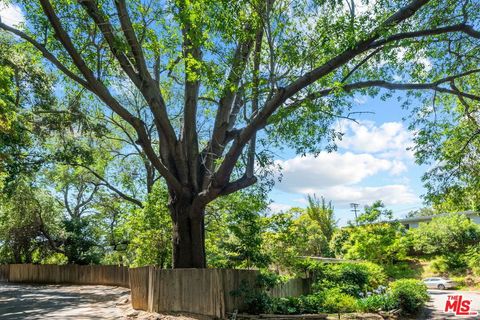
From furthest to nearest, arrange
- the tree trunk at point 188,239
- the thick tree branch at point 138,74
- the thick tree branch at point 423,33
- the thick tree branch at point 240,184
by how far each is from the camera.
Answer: the tree trunk at point 188,239
the thick tree branch at point 240,184
the thick tree branch at point 138,74
the thick tree branch at point 423,33

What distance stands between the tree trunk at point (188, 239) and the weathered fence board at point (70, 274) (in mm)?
12671

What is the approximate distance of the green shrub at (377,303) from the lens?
12.7 metres

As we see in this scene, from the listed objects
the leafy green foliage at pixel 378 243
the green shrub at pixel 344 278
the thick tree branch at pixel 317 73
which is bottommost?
the green shrub at pixel 344 278

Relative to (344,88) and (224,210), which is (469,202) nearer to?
(344,88)

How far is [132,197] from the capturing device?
24656mm

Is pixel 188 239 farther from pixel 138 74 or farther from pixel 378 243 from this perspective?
pixel 378 243

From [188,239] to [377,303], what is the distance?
6461mm

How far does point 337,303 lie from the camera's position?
1218 centimetres

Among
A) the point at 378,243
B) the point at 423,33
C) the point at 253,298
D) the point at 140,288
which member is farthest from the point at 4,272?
the point at 423,33

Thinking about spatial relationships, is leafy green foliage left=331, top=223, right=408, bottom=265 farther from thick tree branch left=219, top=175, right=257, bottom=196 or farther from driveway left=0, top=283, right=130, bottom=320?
thick tree branch left=219, top=175, right=257, bottom=196

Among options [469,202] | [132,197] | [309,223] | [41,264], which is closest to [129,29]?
[469,202]

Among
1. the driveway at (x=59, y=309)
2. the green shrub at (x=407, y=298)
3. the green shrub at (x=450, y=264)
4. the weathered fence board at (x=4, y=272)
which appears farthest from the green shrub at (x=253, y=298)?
the weathered fence board at (x=4, y=272)

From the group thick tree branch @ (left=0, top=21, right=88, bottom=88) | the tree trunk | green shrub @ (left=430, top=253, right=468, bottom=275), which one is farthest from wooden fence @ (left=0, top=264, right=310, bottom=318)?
green shrub @ (left=430, top=253, right=468, bottom=275)

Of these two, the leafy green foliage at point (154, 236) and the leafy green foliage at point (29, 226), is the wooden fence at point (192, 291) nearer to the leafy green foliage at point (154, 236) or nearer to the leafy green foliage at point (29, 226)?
the leafy green foliage at point (154, 236)
